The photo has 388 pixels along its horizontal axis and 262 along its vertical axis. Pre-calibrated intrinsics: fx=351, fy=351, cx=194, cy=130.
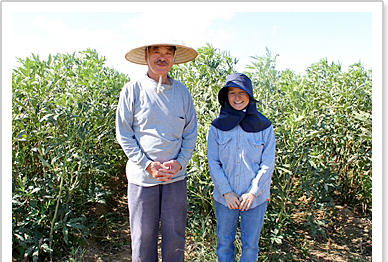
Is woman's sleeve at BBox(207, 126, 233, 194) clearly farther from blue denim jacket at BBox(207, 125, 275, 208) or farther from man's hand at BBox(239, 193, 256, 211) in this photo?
man's hand at BBox(239, 193, 256, 211)

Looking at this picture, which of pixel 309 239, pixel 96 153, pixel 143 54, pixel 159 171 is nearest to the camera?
pixel 159 171

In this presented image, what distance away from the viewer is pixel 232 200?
8.40ft

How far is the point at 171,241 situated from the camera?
8.70 ft

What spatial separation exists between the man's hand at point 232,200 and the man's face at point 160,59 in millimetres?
1007

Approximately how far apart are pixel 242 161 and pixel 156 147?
648 mm

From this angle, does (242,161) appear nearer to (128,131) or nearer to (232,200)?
(232,200)

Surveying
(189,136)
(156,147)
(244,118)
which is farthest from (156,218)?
(244,118)

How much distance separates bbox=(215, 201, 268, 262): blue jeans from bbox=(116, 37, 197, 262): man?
1.01 feet

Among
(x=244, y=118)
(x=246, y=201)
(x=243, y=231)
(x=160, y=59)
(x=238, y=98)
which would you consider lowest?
(x=243, y=231)

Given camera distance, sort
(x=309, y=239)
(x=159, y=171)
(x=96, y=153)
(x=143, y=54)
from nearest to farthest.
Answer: (x=159, y=171) < (x=143, y=54) < (x=96, y=153) < (x=309, y=239)

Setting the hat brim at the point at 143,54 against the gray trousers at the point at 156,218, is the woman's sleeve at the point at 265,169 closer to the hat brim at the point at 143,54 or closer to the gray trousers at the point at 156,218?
the gray trousers at the point at 156,218

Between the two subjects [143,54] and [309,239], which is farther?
[309,239]
